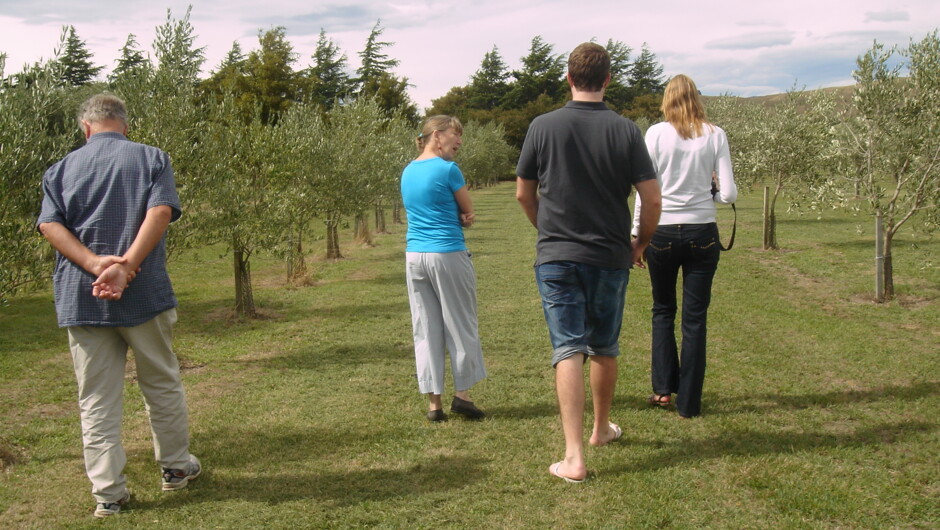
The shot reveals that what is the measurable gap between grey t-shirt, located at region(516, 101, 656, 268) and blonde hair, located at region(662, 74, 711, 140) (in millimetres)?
1018

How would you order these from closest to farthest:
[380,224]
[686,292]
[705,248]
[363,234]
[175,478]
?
[175,478], [705,248], [686,292], [363,234], [380,224]

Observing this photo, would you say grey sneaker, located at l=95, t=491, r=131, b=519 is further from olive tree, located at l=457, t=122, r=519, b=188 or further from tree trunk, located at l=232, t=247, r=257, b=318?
olive tree, located at l=457, t=122, r=519, b=188

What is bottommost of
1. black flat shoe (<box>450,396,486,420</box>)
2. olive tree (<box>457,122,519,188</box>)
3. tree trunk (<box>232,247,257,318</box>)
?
black flat shoe (<box>450,396,486,420</box>)

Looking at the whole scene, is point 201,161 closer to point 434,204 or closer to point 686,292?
point 434,204

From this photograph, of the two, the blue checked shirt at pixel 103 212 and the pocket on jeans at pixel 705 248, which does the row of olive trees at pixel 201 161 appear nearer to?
the blue checked shirt at pixel 103 212

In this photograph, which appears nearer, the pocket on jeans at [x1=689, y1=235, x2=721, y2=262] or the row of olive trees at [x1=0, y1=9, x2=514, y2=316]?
the pocket on jeans at [x1=689, y1=235, x2=721, y2=262]

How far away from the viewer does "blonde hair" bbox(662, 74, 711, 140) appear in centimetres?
513

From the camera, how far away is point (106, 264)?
3.89m

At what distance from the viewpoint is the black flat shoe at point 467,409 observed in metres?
5.51

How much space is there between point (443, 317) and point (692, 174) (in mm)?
1960

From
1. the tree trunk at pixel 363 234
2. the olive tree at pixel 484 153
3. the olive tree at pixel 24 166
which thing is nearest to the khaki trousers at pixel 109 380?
the olive tree at pixel 24 166

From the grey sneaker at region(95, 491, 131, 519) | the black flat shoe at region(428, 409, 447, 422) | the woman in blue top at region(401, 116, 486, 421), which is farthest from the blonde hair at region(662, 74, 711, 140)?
the grey sneaker at region(95, 491, 131, 519)

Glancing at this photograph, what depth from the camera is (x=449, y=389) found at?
20.9ft

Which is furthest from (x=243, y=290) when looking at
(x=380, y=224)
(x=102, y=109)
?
(x=380, y=224)
